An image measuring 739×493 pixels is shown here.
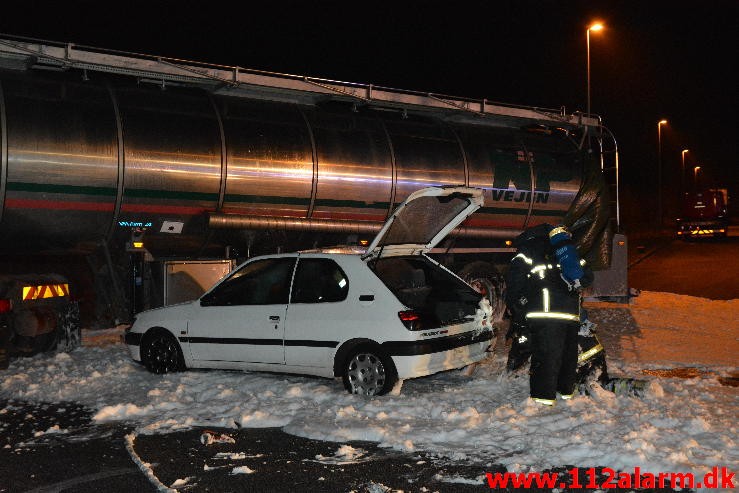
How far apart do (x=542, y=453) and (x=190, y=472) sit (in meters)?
2.40

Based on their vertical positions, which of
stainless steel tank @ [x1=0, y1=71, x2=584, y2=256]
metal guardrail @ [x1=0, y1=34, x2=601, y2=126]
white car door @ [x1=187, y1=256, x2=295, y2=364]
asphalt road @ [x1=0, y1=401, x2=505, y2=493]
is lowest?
asphalt road @ [x1=0, y1=401, x2=505, y2=493]

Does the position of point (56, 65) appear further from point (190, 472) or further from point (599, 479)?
point (599, 479)

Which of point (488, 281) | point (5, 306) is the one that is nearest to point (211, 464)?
point (5, 306)

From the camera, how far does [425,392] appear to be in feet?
24.3

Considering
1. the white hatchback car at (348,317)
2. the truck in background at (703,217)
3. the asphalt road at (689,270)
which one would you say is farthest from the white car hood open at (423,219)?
the truck in background at (703,217)

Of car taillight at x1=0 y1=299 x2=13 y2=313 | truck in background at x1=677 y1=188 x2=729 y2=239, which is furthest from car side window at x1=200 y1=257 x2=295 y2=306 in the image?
truck in background at x1=677 y1=188 x2=729 y2=239

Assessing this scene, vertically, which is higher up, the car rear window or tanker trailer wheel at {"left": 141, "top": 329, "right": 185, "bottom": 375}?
the car rear window

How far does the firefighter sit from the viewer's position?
21.1 feet

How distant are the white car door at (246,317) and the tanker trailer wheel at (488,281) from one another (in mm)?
5121

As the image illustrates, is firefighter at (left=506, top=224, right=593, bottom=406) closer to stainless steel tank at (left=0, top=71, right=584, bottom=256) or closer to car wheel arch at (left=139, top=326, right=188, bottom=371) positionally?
car wheel arch at (left=139, top=326, right=188, bottom=371)

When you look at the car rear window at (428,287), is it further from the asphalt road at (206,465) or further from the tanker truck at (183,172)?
the asphalt road at (206,465)

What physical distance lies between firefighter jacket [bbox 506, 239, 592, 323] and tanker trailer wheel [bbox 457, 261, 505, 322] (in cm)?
585

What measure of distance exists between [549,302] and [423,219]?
209 centimetres

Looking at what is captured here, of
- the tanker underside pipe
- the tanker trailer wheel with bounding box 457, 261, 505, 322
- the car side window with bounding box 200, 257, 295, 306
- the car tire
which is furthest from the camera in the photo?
the tanker trailer wheel with bounding box 457, 261, 505, 322
